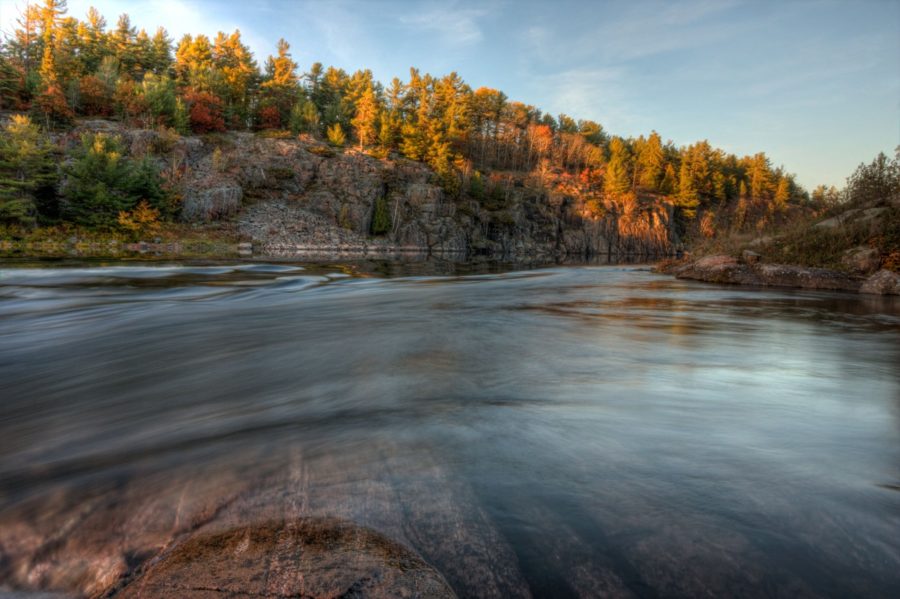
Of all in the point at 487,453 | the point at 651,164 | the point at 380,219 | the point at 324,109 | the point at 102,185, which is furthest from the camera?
the point at 651,164

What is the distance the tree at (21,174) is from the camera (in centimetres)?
2469

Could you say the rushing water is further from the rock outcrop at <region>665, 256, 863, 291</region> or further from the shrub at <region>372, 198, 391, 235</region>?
the shrub at <region>372, 198, 391, 235</region>

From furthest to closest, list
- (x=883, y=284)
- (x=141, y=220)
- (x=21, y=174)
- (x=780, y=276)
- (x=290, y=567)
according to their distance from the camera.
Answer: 1. (x=141, y=220)
2. (x=21, y=174)
3. (x=780, y=276)
4. (x=883, y=284)
5. (x=290, y=567)

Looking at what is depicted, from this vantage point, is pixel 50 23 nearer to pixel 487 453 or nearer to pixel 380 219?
pixel 380 219

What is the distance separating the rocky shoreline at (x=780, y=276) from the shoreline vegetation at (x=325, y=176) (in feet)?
0.64

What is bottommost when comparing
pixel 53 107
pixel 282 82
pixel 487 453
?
pixel 487 453

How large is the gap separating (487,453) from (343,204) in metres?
45.8

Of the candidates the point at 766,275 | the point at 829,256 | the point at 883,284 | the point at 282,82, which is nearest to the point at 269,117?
the point at 282,82

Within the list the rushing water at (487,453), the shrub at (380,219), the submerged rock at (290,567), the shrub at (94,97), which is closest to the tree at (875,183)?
the rushing water at (487,453)

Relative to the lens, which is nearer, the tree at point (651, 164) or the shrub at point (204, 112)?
the shrub at point (204, 112)

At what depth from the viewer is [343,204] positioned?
45094 millimetres

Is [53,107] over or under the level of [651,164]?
under

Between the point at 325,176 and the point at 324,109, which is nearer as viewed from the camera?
the point at 325,176

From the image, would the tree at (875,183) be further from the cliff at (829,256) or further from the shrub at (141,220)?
the shrub at (141,220)
